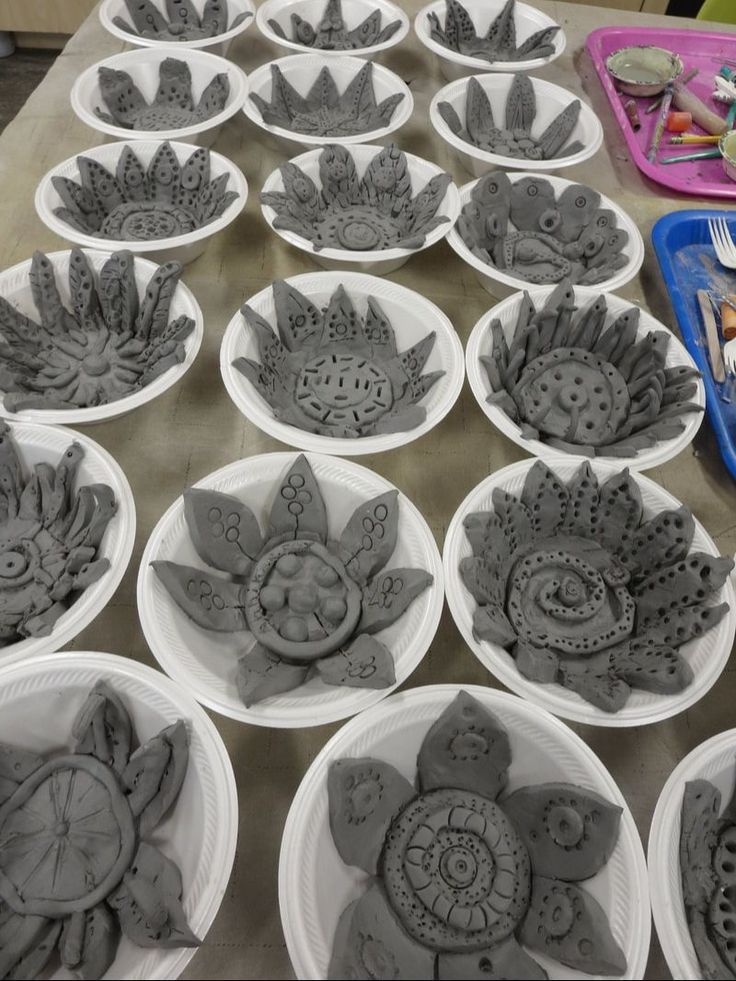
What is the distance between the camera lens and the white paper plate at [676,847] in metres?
0.94

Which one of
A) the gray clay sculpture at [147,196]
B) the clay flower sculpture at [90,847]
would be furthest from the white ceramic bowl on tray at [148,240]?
the clay flower sculpture at [90,847]

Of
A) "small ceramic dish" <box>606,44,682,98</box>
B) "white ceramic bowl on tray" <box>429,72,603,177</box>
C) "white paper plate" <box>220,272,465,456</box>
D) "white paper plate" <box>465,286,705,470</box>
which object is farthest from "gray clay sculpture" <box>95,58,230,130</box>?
"small ceramic dish" <box>606,44,682,98</box>

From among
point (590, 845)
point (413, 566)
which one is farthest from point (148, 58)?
point (590, 845)

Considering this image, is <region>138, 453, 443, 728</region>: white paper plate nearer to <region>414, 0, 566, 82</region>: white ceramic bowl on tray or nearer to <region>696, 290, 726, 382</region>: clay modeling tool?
<region>696, 290, 726, 382</region>: clay modeling tool

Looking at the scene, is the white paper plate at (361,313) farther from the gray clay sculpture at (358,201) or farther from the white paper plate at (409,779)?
the white paper plate at (409,779)

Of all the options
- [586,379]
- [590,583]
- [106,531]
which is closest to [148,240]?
[106,531]

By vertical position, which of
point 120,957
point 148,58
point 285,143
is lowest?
point 120,957

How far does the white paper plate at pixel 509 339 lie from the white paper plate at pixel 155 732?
2.81 ft

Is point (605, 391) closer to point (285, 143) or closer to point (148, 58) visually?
point (285, 143)

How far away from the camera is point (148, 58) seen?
2250 mm

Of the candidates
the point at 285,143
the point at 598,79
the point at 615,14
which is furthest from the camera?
the point at 615,14

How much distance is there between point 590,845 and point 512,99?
2.29 meters

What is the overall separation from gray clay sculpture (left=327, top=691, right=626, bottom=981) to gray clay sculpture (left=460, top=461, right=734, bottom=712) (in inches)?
7.3

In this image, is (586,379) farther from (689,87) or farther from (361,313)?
(689,87)
